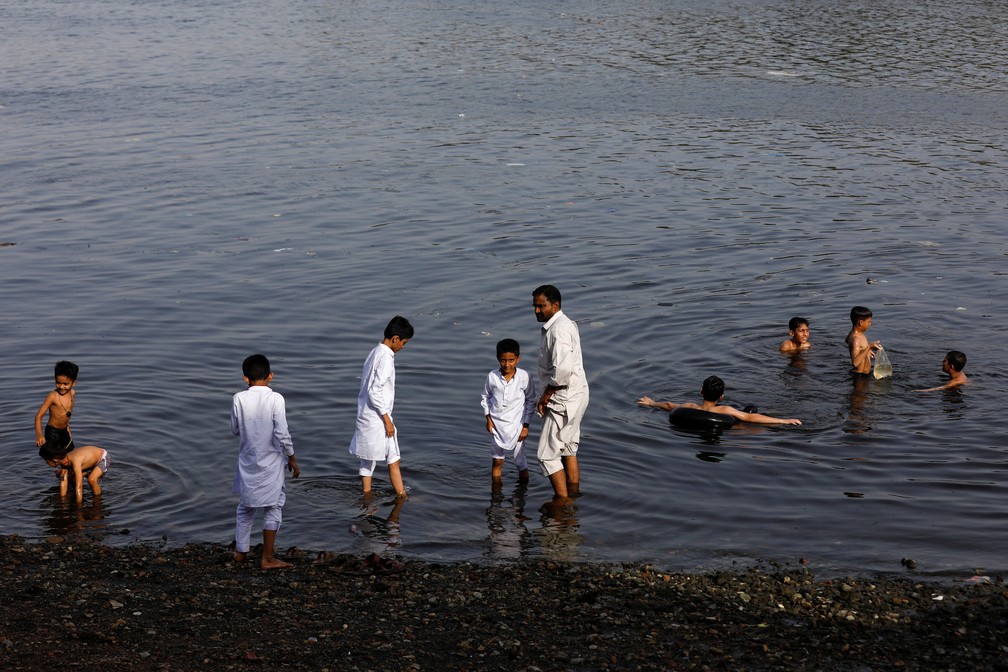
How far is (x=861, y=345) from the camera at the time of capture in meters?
14.2

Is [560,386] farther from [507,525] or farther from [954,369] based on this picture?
[954,369]

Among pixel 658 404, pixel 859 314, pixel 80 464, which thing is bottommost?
pixel 80 464

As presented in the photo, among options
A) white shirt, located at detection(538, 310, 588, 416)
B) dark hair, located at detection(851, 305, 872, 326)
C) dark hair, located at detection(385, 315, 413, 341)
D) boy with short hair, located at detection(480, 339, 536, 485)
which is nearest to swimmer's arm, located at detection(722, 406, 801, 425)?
dark hair, located at detection(851, 305, 872, 326)

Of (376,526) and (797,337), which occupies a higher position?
(797,337)

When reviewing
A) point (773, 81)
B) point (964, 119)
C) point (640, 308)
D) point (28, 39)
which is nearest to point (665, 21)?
point (773, 81)

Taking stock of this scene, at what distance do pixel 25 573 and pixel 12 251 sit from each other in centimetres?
1150

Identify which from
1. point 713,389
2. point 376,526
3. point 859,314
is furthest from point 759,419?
point 376,526

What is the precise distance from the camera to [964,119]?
86.6 feet

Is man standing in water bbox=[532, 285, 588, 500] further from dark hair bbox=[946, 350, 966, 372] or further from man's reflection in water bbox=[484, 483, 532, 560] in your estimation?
dark hair bbox=[946, 350, 966, 372]

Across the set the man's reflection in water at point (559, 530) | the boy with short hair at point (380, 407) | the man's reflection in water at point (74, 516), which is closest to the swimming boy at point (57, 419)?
the man's reflection in water at point (74, 516)

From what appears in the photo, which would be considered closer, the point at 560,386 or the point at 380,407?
the point at 380,407

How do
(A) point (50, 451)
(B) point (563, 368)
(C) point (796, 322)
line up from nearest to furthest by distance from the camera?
(B) point (563, 368) < (A) point (50, 451) < (C) point (796, 322)

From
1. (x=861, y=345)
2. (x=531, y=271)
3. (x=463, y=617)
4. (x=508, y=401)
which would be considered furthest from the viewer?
(x=531, y=271)

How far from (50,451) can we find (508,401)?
4.09 meters
